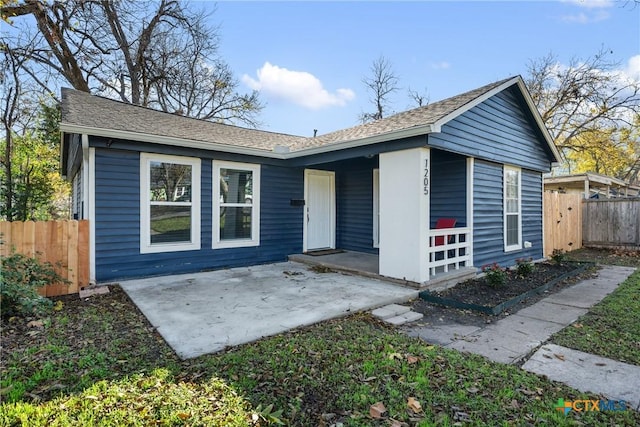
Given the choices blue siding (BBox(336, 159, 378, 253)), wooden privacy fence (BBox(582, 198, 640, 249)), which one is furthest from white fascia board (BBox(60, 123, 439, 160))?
wooden privacy fence (BBox(582, 198, 640, 249))

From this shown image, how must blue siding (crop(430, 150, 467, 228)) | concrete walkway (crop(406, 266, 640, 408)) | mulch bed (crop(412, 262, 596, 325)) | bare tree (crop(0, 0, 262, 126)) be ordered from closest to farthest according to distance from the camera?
concrete walkway (crop(406, 266, 640, 408)) < mulch bed (crop(412, 262, 596, 325)) < blue siding (crop(430, 150, 467, 228)) < bare tree (crop(0, 0, 262, 126))

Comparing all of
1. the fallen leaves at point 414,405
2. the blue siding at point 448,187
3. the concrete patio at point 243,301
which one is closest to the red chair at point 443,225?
the blue siding at point 448,187

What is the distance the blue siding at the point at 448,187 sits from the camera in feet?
21.7

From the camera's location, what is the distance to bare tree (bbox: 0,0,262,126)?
12914 mm

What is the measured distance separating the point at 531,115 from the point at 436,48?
4338 mm

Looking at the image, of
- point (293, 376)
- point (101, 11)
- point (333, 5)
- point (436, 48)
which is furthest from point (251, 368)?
point (101, 11)

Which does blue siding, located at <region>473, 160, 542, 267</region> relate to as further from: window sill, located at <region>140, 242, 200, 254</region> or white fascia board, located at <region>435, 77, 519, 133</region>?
window sill, located at <region>140, 242, 200, 254</region>

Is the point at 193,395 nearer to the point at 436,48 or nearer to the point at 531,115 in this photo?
the point at 531,115

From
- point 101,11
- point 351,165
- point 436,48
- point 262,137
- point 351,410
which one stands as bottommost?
point 351,410

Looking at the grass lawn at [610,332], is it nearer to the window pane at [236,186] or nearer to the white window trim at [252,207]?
the white window trim at [252,207]

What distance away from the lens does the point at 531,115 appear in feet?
25.8

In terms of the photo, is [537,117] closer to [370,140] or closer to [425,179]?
[425,179]

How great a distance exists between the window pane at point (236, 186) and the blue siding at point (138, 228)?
0.29 metres

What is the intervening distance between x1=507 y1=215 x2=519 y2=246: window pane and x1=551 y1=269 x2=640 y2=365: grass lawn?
276 centimetres
